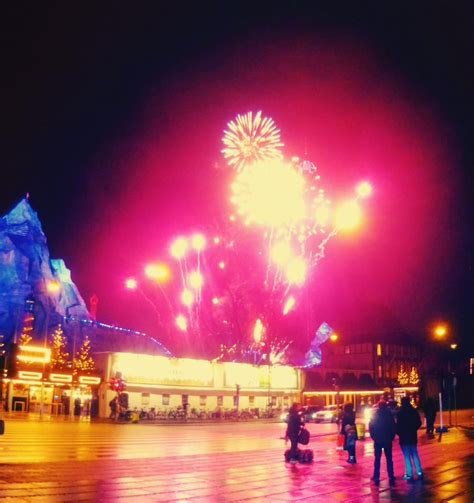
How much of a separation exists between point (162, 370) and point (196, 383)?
13.2 feet

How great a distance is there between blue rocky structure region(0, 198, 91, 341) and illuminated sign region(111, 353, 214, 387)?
46.2 metres

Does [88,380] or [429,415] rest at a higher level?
[88,380]

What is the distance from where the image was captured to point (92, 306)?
4112 inches

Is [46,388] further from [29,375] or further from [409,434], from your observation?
[409,434]

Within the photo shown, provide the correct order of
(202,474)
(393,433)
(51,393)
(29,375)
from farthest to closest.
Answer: (51,393) < (29,375) < (202,474) < (393,433)

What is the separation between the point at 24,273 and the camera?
3777 inches

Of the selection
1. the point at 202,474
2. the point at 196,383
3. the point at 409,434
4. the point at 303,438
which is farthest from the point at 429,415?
the point at 196,383

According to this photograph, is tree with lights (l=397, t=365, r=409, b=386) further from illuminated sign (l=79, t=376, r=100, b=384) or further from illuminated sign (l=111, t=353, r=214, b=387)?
illuminated sign (l=79, t=376, r=100, b=384)

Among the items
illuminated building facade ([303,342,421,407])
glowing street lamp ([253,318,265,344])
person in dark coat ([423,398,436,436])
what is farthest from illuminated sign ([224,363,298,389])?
person in dark coat ([423,398,436,436])

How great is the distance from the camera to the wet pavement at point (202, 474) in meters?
10.2

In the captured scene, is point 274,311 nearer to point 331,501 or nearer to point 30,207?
point 331,501

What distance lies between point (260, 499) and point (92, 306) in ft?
322

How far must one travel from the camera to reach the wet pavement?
10242mm

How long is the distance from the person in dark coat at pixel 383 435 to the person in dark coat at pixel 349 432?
142 inches
